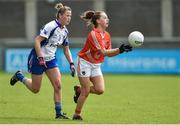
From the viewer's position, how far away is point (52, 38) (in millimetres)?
13375

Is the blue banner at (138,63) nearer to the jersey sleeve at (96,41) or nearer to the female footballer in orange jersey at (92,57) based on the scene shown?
the female footballer in orange jersey at (92,57)

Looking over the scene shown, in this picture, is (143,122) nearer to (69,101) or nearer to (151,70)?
(69,101)

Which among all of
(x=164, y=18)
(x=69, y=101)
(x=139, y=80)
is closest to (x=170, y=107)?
(x=69, y=101)

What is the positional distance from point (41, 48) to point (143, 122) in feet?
7.99

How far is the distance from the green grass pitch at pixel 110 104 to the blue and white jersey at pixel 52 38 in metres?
1.20

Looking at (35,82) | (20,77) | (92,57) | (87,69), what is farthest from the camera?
(20,77)

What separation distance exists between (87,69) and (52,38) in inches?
36.4

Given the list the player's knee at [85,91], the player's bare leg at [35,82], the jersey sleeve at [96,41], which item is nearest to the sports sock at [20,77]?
the player's bare leg at [35,82]

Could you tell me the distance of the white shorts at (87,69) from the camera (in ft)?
42.8

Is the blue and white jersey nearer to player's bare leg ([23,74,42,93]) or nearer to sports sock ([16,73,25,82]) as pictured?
player's bare leg ([23,74,42,93])

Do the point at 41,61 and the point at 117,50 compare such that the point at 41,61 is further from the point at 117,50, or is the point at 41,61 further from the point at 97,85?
the point at 117,50

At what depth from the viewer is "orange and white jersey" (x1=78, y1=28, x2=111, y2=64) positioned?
13.0 metres

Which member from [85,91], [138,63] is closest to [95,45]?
[85,91]

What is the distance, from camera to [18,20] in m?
44.8
